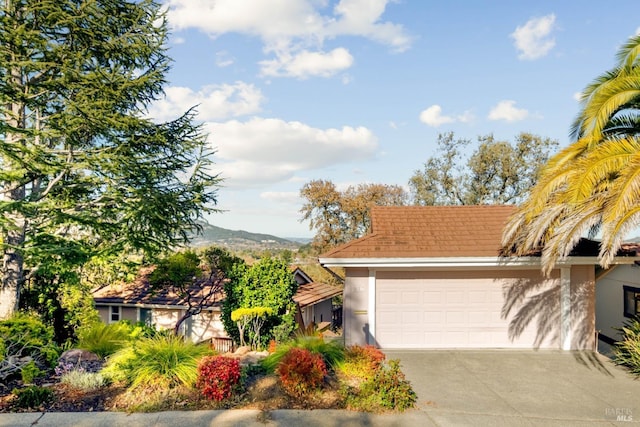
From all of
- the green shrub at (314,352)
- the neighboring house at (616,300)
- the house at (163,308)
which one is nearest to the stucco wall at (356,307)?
the green shrub at (314,352)

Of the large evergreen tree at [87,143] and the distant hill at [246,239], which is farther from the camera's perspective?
the distant hill at [246,239]

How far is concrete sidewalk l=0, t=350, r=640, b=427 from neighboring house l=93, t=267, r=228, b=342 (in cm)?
1106

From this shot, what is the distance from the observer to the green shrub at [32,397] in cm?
586

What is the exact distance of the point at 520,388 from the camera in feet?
24.3

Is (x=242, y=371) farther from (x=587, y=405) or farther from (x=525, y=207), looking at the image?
(x=525, y=207)

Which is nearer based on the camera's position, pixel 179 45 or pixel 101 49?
pixel 101 49

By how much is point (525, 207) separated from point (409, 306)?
12.7 feet

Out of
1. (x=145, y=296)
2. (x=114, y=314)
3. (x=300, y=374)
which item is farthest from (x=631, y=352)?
(x=114, y=314)

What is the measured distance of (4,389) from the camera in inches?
255

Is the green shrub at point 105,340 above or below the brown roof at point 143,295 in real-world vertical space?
above

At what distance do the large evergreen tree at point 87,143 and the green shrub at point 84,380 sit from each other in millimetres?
5334

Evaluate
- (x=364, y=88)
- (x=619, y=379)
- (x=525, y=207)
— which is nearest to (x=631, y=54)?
(x=525, y=207)

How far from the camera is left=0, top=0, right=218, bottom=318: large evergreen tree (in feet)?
34.8

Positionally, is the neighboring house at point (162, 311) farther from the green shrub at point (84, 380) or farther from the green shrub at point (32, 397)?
the green shrub at point (32, 397)
